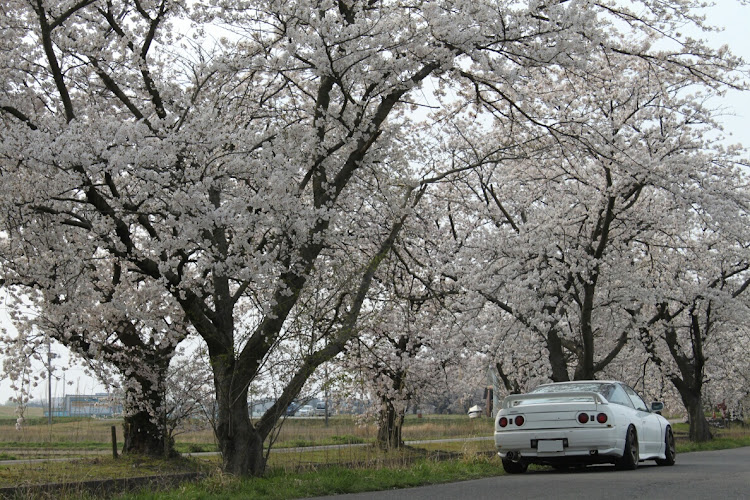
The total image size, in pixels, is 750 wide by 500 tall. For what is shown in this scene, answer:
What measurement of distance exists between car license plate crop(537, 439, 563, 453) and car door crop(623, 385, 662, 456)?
6.35 feet

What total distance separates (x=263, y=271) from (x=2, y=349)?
27.9 feet

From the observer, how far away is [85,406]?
18.1 m

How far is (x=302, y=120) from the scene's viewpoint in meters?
14.3

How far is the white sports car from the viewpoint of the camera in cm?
1141

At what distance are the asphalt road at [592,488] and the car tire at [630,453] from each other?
1.78 feet

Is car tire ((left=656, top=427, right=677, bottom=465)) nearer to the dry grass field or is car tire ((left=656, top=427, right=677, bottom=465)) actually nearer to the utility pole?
the dry grass field

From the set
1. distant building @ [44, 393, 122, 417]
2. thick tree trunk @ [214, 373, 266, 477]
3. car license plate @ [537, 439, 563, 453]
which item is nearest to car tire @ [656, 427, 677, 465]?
car license plate @ [537, 439, 563, 453]

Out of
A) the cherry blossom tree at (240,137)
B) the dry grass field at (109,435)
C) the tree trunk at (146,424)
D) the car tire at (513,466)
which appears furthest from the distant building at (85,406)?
the car tire at (513,466)

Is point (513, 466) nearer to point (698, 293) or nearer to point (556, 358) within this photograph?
point (556, 358)

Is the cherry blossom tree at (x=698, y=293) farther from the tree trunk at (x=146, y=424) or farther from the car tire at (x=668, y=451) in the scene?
the tree trunk at (x=146, y=424)

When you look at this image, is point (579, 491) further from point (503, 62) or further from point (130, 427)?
point (130, 427)

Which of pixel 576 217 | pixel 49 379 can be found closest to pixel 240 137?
pixel 49 379

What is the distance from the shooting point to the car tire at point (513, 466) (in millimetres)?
12281

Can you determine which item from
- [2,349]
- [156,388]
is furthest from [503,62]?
[2,349]
